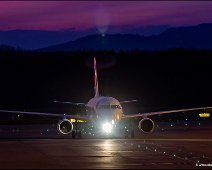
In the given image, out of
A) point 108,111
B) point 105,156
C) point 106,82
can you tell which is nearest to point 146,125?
point 108,111

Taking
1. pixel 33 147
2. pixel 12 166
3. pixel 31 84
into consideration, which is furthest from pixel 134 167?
pixel 31 84

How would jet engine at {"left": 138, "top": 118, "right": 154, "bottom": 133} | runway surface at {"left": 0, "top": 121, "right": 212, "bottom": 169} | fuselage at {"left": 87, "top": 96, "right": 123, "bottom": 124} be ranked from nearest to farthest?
runway surface at {"left": 0, "top": 121, "right": 212, "bottom": 169} < fuselage at {"left": 87, "top": 96, "right": 123, "bottom": 124} < jet engine at {"left": 138, "top": 118, "right": 154, "bottom": 133}

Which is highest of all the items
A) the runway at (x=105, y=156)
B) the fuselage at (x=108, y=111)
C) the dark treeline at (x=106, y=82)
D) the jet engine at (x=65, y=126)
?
the dark treeline at (x=106, y=82)

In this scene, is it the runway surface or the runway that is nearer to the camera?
the runway surface

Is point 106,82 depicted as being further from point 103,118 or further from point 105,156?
point 105,156

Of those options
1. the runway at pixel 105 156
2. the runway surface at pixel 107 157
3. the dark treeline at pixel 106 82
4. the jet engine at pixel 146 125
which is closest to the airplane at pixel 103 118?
the jet engine at pixel 146 125

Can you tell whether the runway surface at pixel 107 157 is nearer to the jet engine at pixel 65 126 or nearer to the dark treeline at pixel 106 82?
the jet engine at pixel 65 126

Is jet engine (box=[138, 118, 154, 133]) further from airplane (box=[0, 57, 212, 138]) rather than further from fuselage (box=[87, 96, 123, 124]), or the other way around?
fuselage (box=[87, 96, 123, 124])

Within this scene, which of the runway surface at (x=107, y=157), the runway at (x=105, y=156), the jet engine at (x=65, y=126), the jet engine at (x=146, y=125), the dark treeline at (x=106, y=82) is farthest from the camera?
the dark treeline at (x=106, y=82)

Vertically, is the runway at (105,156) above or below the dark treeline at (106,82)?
below

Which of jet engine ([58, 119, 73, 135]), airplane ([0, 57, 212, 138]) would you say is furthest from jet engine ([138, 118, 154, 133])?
jet engine ([58, 119, 73, 135])

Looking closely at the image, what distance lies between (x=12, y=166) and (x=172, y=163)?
604 centimetres

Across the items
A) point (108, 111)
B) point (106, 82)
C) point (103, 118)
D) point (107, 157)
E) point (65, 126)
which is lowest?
point (107, 157)

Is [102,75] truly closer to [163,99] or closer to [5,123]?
[163,99]
